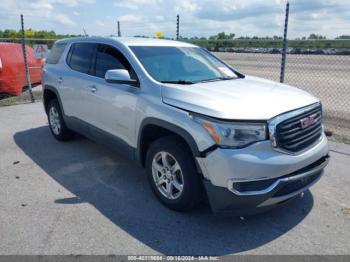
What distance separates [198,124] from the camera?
316cm

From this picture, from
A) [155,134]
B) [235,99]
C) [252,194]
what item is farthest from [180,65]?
[252,194]

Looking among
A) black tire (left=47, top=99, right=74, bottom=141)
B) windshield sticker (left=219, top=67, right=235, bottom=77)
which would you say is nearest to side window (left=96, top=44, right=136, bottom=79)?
windshield sticker (left=219, top=67, right=235, bottom=77)

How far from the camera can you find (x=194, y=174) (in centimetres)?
335

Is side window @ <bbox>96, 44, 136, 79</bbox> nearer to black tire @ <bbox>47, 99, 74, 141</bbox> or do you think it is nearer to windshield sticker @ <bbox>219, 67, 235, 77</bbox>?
windshield sticker @ <bbox>219, 67, 235, 77</bbox>

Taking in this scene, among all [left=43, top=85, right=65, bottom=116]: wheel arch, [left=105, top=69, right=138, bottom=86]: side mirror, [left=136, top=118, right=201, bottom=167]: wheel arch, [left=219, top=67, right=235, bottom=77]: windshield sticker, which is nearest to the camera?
[left=136, top=118, right=201, bottom=167]: wheel arch

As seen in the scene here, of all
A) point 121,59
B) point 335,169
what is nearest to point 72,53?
point 121,59

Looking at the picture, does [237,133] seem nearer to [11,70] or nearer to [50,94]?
[50,94]

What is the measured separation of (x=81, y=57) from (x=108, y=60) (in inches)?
34.8

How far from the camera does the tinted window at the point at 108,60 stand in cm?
432

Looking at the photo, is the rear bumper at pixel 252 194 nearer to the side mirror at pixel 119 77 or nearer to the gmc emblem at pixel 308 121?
the gmc emblem at pixel 308 121

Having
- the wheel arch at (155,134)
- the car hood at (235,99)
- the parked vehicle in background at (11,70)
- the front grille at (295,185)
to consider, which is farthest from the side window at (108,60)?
the parked vehicle in background at (11,70)

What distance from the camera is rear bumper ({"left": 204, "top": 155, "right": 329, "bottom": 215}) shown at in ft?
9.95

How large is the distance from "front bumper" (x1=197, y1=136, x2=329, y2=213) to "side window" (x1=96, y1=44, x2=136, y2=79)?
1645mm

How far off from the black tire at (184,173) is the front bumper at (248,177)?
0.20 metres
